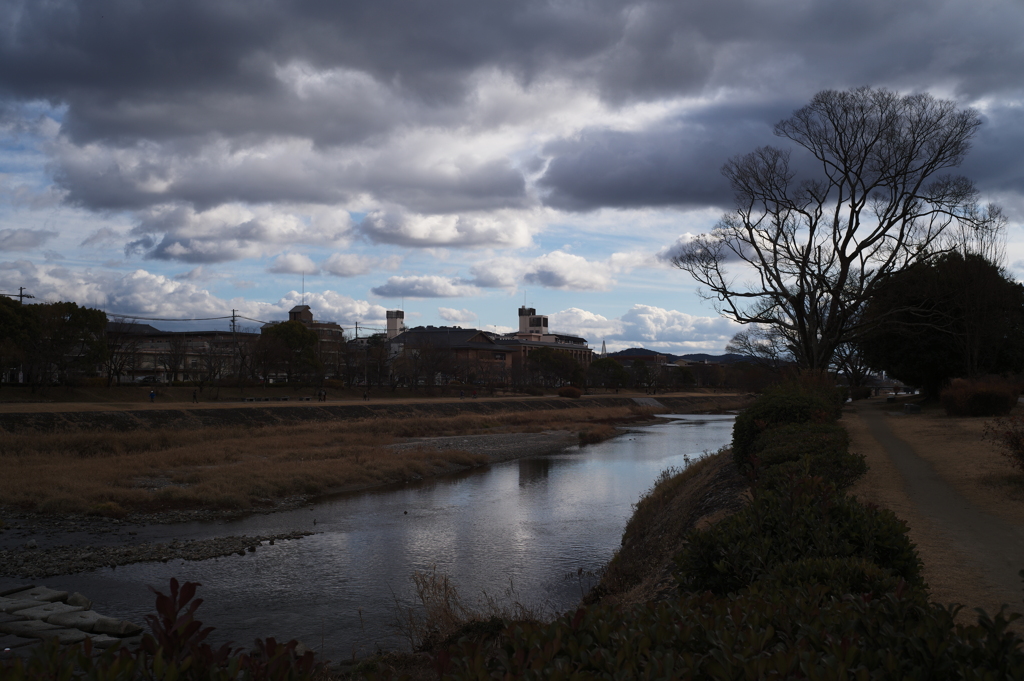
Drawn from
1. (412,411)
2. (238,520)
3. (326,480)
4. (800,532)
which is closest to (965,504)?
(800,532)

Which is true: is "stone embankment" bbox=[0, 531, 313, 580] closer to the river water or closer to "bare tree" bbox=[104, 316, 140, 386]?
the river water

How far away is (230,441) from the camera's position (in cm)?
3644

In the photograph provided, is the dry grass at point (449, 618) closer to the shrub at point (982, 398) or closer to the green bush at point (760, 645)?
the green bush at point (760, 645)

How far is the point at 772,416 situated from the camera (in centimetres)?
1758

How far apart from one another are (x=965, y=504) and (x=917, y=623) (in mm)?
9530

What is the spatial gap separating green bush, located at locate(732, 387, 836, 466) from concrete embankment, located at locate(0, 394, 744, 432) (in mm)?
34759

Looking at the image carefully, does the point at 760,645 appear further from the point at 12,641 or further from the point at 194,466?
the point at 194,466

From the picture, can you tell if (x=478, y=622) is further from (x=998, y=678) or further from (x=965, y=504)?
(x=965, y=504)

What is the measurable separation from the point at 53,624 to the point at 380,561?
6354 millimetres

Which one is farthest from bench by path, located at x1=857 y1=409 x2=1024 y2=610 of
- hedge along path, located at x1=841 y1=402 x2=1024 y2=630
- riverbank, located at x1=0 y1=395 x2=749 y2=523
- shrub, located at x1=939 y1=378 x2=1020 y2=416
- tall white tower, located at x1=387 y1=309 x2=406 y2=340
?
tall white tower, located at x1=387 y1=309 x2=406 y2=340

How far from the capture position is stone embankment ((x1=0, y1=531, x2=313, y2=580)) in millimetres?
14344

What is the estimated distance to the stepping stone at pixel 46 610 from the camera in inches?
427

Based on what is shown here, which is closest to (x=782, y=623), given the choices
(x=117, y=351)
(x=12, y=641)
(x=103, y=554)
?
(x=12, y=641)

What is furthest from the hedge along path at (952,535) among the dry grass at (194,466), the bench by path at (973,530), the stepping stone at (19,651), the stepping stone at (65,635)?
the dry grass at (194,466)
